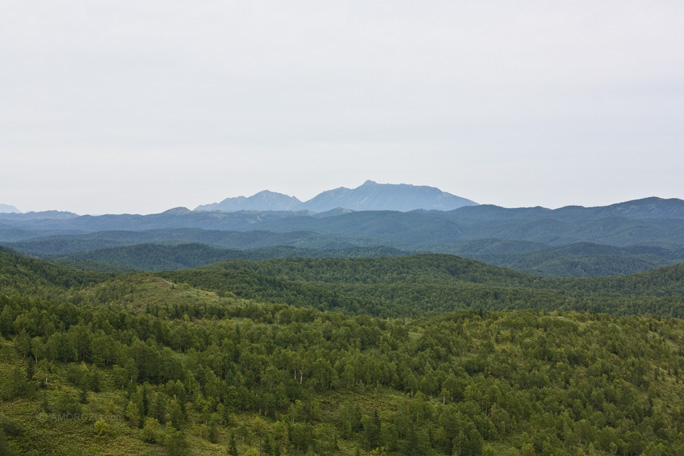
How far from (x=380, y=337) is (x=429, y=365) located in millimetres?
19278

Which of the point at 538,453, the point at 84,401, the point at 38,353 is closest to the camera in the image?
the point at 84,401

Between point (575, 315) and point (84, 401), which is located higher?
point (84, 401)

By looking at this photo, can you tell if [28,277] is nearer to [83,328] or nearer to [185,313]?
[185,313]

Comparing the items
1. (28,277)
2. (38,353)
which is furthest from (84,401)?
(28,277)

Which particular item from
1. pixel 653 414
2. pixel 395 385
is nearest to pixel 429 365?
pixel 395 385

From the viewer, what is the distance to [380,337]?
374 feet

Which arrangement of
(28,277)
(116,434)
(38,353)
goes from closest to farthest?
(116,434), (38,353), (28,277)

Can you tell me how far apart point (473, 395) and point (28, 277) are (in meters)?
191

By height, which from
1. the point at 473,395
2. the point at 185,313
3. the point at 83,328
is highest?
the point at 83,328

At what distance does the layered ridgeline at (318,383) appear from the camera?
166 ft

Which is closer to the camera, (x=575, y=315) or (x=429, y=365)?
(x=429, y=365)

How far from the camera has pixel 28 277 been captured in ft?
581

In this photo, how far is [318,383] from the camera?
268ft

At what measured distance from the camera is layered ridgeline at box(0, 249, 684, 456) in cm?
5053
